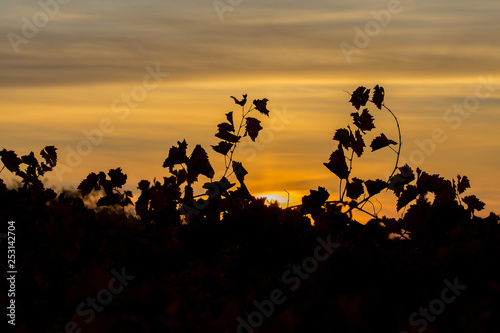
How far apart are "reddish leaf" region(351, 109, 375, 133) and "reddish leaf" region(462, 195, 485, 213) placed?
3.34 ft

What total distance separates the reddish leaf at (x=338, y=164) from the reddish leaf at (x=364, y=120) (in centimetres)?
68

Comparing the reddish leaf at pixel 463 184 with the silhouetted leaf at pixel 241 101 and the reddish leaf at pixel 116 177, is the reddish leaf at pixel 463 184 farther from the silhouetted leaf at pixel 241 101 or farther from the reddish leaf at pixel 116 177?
the reddish leaf at pixel 116 177

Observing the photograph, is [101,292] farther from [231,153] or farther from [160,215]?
[231,153]

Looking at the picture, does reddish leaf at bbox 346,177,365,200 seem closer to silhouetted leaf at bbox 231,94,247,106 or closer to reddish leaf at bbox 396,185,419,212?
reddish leaf at bbox 396,185,419,212

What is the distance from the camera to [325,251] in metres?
3.72

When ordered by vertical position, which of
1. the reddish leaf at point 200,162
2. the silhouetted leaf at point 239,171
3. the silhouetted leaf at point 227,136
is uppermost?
the silhouetted leaf at point 227,136

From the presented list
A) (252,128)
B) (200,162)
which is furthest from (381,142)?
(200,162)

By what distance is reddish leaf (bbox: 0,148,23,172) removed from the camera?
7430 millimetres

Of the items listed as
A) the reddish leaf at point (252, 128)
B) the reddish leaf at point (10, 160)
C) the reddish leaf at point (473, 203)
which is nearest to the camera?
the reddish leaf at point (473, 203)

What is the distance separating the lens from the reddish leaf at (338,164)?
509cm

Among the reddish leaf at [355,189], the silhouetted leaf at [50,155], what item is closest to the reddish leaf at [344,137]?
the reddish leaf at [355,189]

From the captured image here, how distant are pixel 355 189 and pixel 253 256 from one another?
147 centimetres

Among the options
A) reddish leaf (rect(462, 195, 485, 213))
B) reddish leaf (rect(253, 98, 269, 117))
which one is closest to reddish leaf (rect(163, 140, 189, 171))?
reddish leaf (rect(253, 98, 269, 117))

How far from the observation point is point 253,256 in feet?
12.8
